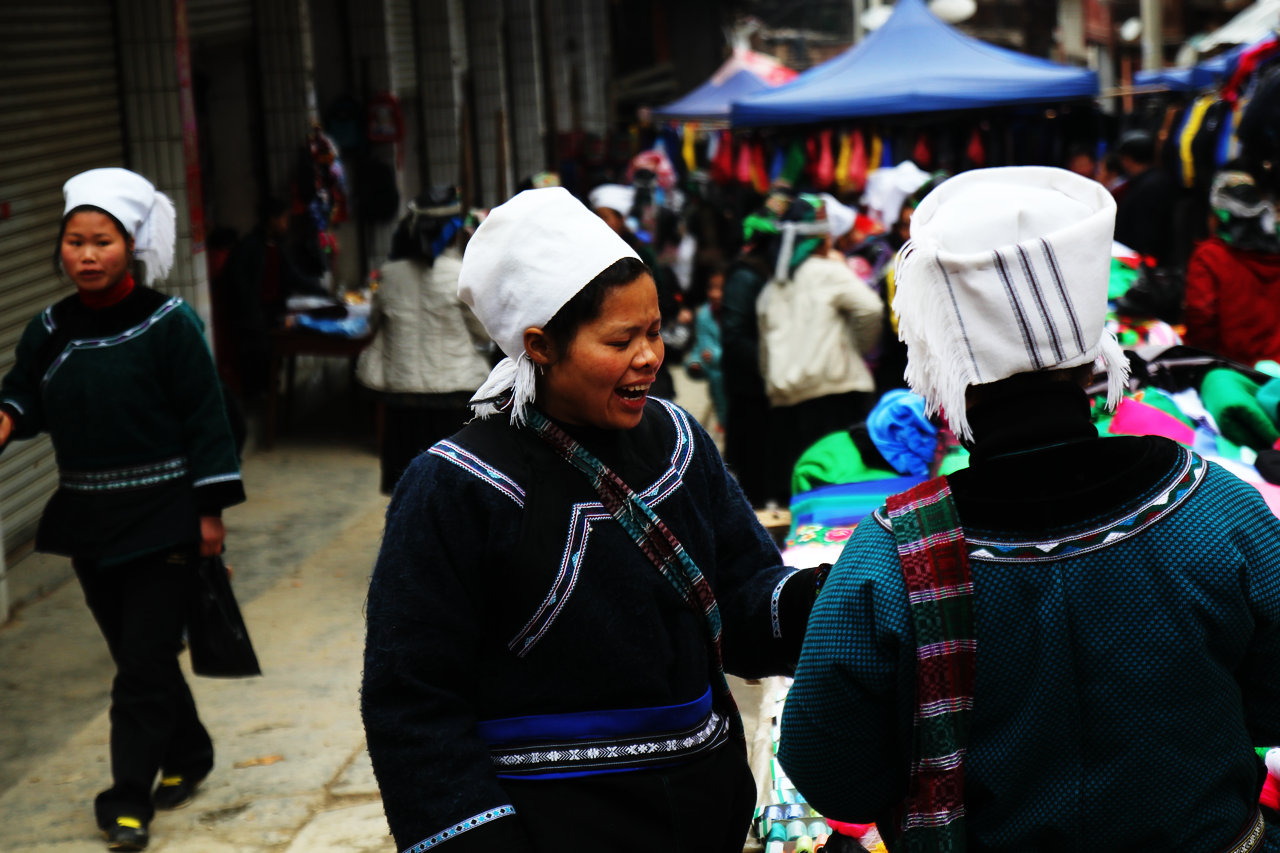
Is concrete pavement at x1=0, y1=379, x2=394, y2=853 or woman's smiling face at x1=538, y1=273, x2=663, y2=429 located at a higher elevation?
woman's smiling face at x1=538, y1=273, x2=663, y2=429

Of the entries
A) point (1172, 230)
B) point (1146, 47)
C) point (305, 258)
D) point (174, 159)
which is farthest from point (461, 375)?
point (1146, 47)

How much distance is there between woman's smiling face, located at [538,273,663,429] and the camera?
2199 millimetres

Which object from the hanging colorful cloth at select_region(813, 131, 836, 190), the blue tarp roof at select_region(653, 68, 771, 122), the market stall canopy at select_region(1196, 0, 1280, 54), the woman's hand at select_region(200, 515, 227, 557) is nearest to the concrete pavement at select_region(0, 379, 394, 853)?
the woman's hand at select_region(200, 515, 227, 557)

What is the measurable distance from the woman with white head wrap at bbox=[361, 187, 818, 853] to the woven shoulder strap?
0.53 m

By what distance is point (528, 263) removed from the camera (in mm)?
2176

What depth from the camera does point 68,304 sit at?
4.20m

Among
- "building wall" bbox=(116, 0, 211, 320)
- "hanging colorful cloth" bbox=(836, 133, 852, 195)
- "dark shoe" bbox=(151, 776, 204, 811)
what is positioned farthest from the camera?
"hanging colorful cloth" bbox=(836, 133, 852, 195)

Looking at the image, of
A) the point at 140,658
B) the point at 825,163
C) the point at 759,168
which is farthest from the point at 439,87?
the point at 140,658

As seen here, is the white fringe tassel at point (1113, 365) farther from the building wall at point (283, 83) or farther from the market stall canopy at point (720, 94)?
the market stall canopy at point (720, 94)

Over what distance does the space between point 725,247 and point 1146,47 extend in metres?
12.6

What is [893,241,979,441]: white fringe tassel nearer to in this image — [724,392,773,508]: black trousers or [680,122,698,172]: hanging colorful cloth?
[724,392,773,508]: black trousers

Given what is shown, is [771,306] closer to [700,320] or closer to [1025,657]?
[700,320]

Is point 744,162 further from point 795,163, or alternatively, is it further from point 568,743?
point 568,743

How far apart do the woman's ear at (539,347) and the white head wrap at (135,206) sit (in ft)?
7.56
